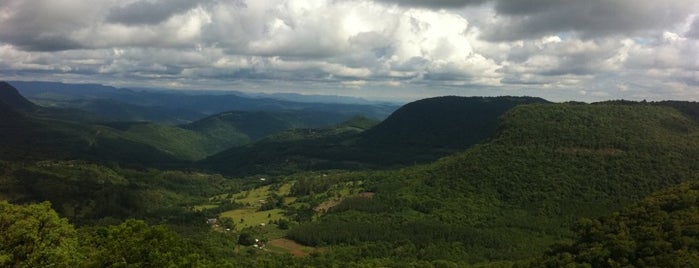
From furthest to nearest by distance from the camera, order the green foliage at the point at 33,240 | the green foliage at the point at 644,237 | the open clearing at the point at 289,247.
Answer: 1. the open clearing at the point at 289,247
2. the green foliage at the point at 644,237
3. the green foliage at the point at 33,240

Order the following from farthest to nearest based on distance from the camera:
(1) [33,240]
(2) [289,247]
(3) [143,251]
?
(2) [289,247]
(1) [33,240]
(3) [143,251]

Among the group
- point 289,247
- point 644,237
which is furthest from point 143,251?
point 289,247

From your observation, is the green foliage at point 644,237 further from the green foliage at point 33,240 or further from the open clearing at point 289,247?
the open clearing at point 289,247

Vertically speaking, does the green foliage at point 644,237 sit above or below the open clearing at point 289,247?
above

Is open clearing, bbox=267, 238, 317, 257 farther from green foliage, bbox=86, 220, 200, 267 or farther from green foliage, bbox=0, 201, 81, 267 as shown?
green foliage, bbox=0, 201, 81, 267

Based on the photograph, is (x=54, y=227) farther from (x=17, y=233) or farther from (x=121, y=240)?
A: (x=121, y=240)

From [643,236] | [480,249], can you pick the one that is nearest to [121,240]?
[643,236]

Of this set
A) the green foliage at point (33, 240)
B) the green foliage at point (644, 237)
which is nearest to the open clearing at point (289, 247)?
the green foliage at point (644, 237)

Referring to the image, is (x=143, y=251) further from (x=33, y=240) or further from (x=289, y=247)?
(x=289, y=247)

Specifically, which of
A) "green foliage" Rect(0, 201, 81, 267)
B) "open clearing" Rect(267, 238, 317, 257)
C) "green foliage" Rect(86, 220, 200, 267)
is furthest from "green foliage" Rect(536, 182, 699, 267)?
"open clearing" Rect(267, 238, 317, 257)
